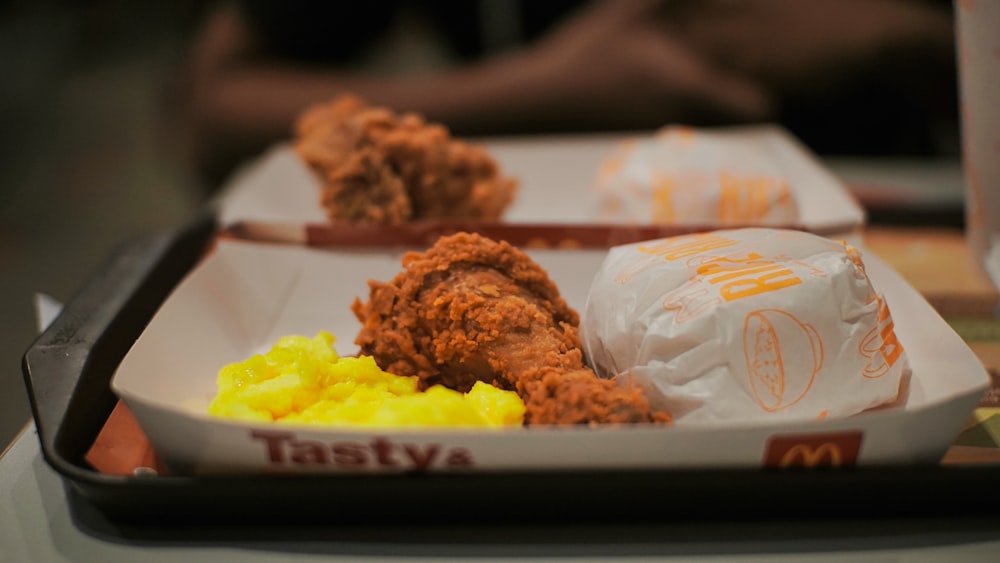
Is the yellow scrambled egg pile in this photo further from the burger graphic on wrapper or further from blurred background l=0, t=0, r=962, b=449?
blurred background l=0, t=0, r=962, b=449

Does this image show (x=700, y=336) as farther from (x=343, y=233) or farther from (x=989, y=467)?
(x=343, y=233)

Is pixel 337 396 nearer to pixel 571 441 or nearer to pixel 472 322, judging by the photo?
pixel 472 322

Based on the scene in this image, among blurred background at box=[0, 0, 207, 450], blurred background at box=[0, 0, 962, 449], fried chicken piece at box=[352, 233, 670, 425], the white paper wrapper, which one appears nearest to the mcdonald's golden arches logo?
the white paper wrapper

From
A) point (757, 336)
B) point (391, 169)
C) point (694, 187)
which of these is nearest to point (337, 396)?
point (757, 336)

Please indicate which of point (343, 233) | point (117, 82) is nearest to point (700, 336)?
point (343, 233)

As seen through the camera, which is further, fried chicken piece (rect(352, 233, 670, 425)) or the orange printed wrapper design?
the orange printed wrapper design

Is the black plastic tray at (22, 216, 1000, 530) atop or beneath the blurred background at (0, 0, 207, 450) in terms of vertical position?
atop
